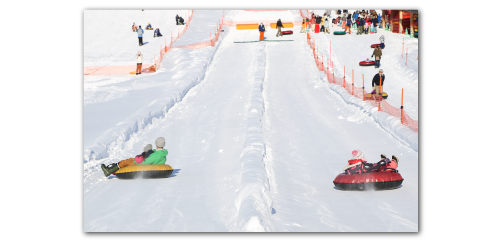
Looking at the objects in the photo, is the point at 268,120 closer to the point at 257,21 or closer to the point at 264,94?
the point at 264,94

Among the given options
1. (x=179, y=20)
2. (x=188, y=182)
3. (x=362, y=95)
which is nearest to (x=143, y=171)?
(x=188, y=182)

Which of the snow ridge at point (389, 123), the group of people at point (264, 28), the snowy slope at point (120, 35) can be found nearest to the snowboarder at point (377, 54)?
the snow ridge at point (389, 123)

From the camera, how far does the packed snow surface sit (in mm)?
8977

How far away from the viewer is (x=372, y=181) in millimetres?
10125

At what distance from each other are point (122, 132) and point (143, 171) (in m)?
4.48

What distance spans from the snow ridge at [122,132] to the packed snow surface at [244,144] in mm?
47

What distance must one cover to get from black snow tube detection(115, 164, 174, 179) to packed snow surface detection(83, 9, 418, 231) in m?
0.14

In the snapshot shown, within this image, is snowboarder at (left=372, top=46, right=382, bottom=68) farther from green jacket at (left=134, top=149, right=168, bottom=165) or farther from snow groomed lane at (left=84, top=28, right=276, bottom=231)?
green jacket at (left=134, top=149, right=168, bottom=165)

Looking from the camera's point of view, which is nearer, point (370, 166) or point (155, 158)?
point (370, 166)

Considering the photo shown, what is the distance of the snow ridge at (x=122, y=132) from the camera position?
13.0 metres

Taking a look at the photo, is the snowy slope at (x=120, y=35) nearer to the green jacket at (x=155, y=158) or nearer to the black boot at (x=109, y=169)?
the black boot at (x=109, y=169)

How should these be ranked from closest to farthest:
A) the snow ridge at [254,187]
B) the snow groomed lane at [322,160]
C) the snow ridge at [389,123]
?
the snow ridge at [254,187]
the snow groomed lane at [322,160]
the snow ridge at [389,123]

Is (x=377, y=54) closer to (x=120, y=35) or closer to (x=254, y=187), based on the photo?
(x=254, y=187)
